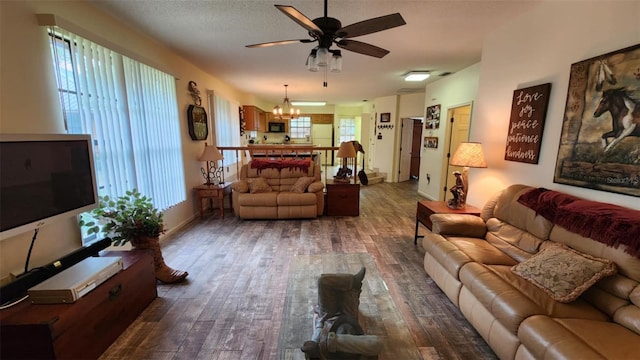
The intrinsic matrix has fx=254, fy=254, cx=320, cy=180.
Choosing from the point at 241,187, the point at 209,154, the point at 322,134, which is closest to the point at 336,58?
the point at 241,187

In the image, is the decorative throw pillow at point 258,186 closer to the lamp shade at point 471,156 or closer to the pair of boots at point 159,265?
the pair of boots at point 159,265

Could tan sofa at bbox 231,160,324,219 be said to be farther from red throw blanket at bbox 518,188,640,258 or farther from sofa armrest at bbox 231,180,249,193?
red throw blanket at bbox 518,188,640,258

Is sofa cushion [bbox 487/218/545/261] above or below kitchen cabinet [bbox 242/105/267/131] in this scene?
below

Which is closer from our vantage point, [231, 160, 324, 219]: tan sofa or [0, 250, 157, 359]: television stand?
[0, 250, 157, 359]: television stand

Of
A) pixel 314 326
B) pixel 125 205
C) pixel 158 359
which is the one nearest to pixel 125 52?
pixel 125 205

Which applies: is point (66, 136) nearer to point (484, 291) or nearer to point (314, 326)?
point (314, 326)

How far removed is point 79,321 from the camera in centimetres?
152

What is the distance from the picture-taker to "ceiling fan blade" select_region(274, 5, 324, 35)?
1488 mm

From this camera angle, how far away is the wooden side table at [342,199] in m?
4.58

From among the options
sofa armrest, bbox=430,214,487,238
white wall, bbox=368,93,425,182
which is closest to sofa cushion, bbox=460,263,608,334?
sofa armrest, bbox=430,214,487,238

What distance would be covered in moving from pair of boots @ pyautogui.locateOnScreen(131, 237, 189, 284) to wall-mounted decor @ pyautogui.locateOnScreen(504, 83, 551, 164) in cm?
366

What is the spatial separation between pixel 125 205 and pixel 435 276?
2901mm

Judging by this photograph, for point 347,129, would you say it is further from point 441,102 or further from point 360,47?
point 360,47

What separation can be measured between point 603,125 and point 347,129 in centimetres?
937
